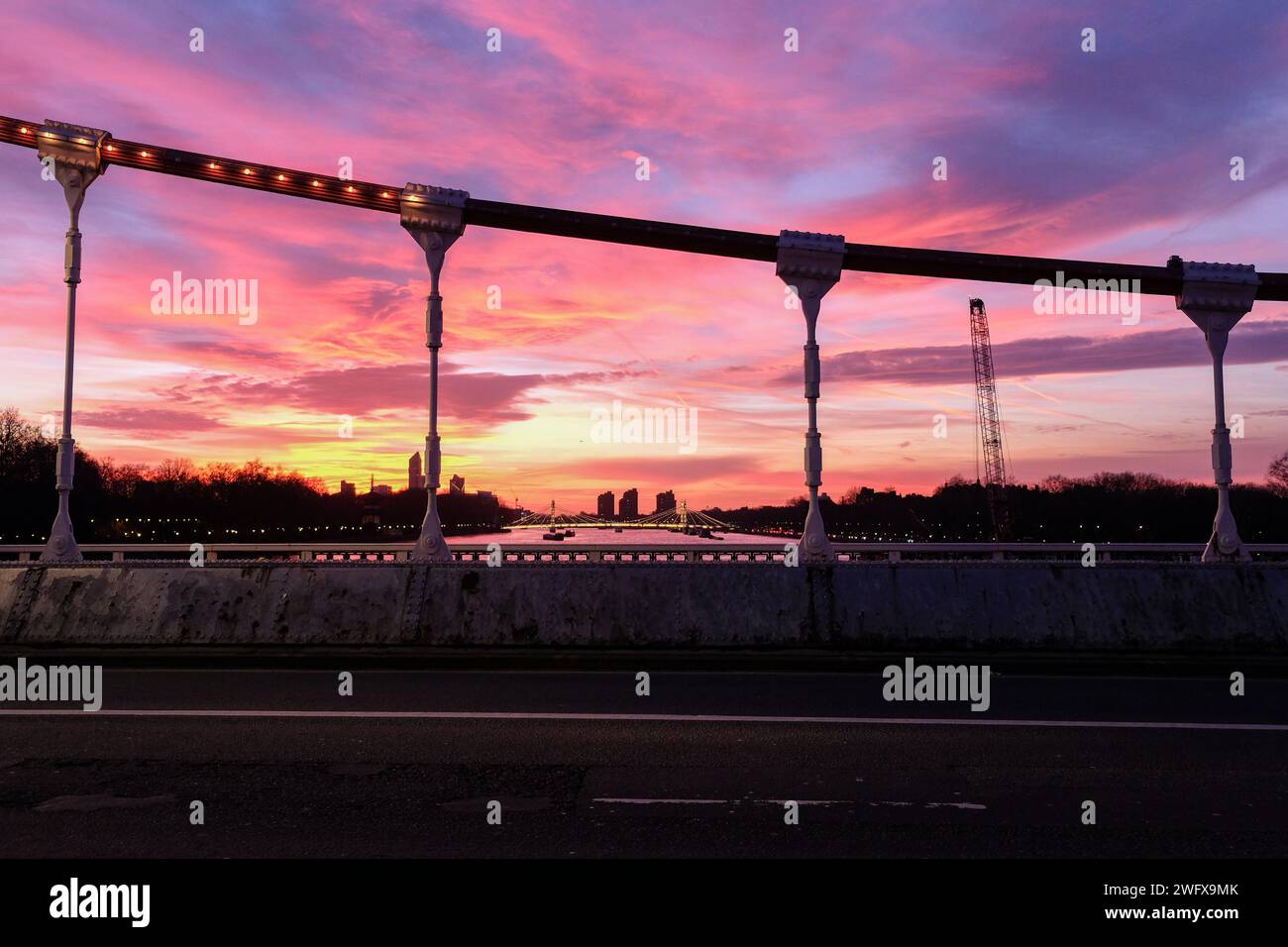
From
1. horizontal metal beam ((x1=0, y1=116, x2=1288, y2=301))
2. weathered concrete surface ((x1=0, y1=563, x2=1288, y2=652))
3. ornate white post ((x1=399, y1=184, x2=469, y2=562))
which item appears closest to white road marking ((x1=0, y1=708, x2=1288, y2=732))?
weathered concrete surface ((x1=0, y1=563, x2=1288, y2=652))

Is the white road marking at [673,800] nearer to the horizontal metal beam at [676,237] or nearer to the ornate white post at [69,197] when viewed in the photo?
the horizontal metal beam at [676,237]

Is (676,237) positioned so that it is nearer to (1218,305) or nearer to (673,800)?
(1218,305)

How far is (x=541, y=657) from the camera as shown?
37.4 feet

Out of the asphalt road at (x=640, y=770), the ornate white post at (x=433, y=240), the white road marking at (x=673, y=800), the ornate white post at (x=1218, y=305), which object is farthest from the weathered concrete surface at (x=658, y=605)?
the white road marking at (x=673, y=800)

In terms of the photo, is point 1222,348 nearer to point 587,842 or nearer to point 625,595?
point 625,595

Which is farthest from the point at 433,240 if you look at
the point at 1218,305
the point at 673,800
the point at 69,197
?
the point at 1218,305

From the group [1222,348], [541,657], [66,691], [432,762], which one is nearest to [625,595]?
[541,657]

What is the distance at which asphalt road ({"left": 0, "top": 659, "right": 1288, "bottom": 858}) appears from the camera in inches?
210

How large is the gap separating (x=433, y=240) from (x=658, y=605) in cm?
652

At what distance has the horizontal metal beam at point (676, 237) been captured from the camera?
1422cm

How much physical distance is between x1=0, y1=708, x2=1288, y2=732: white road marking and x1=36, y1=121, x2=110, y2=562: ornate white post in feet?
17.3

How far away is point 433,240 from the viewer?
13.9m

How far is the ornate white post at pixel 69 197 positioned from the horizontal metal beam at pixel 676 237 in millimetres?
595
